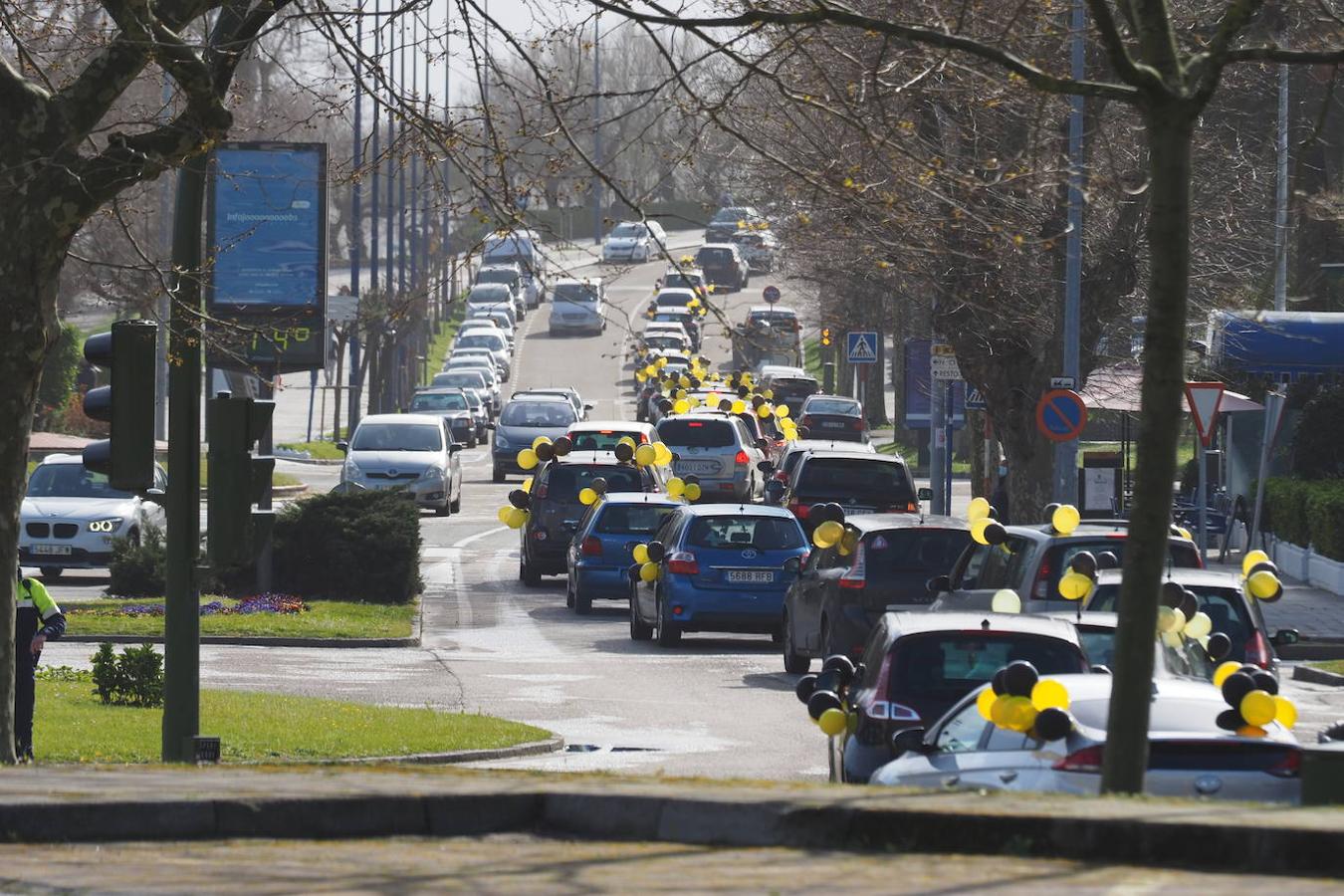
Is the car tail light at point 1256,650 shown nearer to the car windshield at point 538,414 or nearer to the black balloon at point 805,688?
the black balloon at point 805,688

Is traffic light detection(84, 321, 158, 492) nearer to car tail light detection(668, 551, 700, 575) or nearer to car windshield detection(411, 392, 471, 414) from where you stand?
car tail light detection(668, 551, 700, 575)

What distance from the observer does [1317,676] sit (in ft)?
66.9

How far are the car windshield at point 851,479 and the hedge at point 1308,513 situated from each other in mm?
6065

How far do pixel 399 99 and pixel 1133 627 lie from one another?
559 centimetres

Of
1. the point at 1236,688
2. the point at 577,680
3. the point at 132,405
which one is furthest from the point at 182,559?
the point at 577,680

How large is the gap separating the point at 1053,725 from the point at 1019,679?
10.5 inches

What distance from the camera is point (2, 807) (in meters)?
7.77

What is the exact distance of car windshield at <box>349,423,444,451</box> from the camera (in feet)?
130

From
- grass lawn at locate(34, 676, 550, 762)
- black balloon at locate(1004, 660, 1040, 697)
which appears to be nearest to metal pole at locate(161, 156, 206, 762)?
grass lawn at locate(34, 676, 550, 762)

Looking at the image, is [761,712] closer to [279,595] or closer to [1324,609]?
[279,595]

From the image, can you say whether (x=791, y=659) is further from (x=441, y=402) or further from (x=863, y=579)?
(x=441, y=402)

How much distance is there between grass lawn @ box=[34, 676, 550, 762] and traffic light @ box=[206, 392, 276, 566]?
255 cm

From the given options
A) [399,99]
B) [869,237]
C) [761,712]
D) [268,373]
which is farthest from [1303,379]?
[399,99]

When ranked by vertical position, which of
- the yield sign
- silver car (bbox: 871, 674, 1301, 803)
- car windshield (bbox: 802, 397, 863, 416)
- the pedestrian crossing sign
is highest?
the pedestrian crossing sign
